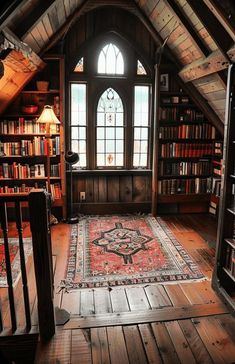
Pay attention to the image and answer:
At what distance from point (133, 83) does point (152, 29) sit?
837 millimetres

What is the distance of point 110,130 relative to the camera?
15.7ft

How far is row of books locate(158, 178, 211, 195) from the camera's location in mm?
4797

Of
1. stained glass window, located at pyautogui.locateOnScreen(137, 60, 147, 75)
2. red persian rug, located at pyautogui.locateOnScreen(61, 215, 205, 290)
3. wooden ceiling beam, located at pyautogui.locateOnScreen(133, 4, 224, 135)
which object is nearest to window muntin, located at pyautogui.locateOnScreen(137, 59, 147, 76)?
stained glass window, located at pyautogui.locateOnScreen(137, 60, 147, 75)

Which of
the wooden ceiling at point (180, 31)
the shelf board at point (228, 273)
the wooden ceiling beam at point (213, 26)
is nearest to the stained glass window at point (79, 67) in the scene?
the wooden ceiling at point (180, 31)

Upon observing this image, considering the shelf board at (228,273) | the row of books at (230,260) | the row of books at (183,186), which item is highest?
the row of books at (183,186)

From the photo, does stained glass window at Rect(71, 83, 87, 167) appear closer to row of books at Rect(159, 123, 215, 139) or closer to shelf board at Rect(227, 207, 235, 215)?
row of books at Rect(159, 123, 215, 139)

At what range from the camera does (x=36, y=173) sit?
14.6 ft

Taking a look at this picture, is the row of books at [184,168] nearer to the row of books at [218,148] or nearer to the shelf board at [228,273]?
the row of books at [218,148]

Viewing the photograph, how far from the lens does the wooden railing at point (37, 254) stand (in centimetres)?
182

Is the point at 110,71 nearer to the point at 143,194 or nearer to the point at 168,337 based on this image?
the point at 143,194

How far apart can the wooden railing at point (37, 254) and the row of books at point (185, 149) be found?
123 inches

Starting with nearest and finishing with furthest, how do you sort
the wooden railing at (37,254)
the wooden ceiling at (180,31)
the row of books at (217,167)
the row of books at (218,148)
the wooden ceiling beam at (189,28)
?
the wooden railing at (37,254) < the wooden ceiling at (180,31) < the wooden ceiling beam at (189,28) < the row of books at (218,148) < the row of books at (217,167)

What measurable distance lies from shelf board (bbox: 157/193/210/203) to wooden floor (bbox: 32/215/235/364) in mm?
1983

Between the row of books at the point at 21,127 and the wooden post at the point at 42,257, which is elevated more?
the row of books at the point at 21,127
